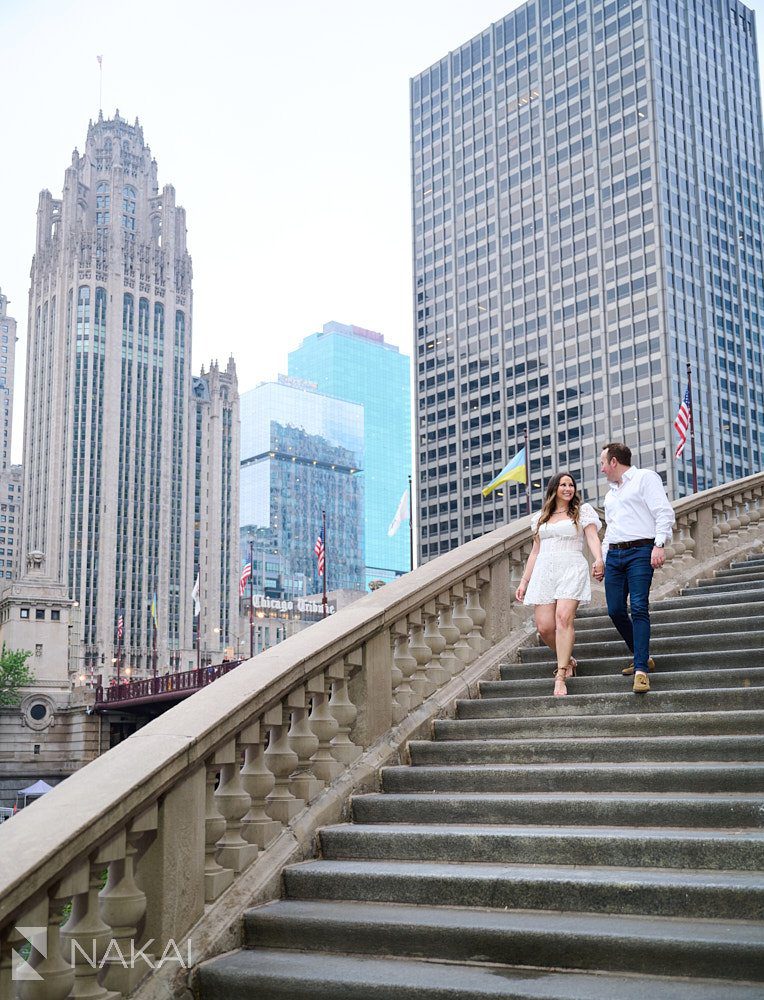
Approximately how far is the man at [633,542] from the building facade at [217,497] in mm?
127700

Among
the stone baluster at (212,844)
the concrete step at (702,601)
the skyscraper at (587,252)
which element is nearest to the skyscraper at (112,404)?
the skyscraper at (587,252)

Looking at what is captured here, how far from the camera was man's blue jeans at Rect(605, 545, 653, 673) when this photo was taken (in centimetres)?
711

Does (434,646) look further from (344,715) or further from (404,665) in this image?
(344,715)

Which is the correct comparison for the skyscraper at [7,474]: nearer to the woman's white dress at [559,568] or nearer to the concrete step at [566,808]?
the woman's white dress at [559,568]

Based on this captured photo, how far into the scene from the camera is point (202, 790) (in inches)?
188

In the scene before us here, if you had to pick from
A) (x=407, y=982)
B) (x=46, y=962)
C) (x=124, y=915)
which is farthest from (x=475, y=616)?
(x=46, y=962)

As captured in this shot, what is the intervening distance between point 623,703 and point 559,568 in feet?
3.85

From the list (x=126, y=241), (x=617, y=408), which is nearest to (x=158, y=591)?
(x=126, y=241)

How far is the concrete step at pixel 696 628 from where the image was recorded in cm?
809

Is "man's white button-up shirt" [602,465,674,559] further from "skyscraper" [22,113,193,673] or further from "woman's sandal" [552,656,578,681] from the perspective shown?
"skyscraper" [22,113,193,673]

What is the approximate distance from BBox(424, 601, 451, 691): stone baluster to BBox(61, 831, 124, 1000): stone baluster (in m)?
3.80

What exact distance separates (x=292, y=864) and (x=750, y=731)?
9.06 ft

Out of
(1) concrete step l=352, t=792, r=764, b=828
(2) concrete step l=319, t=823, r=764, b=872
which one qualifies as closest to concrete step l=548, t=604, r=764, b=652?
(1) concrete step l=352, t=792, r=764, b=828

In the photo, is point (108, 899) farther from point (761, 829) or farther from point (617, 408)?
point (617, 408)
